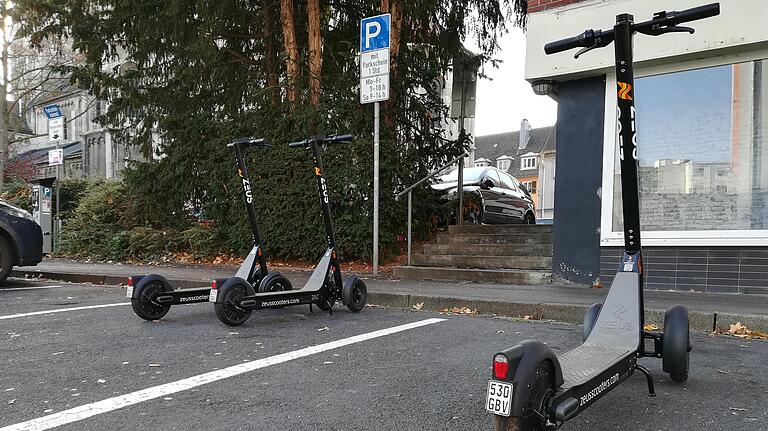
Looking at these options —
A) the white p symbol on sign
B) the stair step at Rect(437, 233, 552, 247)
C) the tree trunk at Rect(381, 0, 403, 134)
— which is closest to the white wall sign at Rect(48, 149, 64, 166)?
the tree trunk at Rect(381, 0, 403, 134)

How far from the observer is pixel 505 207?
13125 mm

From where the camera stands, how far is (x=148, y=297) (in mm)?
5465

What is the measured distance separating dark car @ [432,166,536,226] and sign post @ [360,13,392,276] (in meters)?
2.89

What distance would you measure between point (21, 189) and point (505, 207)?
15000 mm

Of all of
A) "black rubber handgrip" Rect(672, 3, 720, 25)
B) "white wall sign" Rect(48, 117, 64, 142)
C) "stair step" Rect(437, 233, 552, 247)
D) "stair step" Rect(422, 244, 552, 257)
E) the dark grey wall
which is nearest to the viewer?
"black rubber handgrip" Rect(672, 3, 720, 25)

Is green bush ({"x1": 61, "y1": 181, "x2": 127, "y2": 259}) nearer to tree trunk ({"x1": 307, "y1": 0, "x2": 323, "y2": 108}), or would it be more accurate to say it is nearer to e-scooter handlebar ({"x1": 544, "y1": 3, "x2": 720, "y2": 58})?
tree trunk ({"x1": 307, "y1": 0, "x2": 323, "y2": 108})

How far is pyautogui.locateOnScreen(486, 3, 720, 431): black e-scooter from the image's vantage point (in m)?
2.19

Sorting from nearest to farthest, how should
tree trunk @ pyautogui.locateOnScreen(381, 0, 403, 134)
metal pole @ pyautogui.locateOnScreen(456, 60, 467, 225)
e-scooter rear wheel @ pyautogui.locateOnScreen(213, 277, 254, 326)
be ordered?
e-scooter rear wheel @ pyautogui.locateOnScreen(213, 277, 254, 326), tree trunk @ pyautogui.locateOnScreen(381, 0, 403, 134), metal pole @ pyautogui.locateOnScreen(456, 60, 467, 225)

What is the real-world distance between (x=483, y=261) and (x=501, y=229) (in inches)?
42.1

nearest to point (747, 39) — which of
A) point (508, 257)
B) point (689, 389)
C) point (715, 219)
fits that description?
point (715, 219)

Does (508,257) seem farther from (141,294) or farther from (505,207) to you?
(141,294)

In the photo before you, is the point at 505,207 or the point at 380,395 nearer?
the point at 380,395

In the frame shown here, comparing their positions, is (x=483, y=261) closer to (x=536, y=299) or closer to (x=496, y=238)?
(x=496, y=238)

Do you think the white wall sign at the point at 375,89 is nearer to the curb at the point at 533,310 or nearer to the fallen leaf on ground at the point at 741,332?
the curb at the point at 533,310
